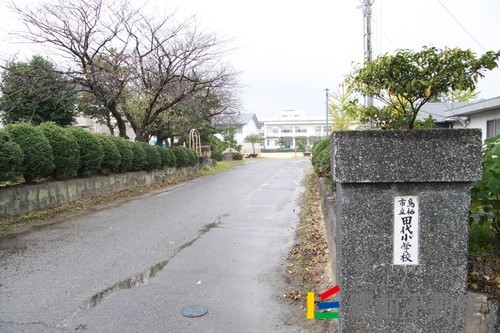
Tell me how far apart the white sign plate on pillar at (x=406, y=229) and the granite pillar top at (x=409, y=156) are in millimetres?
145

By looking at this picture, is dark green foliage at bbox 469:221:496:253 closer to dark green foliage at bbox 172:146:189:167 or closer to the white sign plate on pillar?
the white sign plate on pillar

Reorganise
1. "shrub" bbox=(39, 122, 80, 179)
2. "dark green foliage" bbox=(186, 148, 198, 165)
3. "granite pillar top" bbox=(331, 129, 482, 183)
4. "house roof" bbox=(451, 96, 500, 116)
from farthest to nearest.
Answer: "dark green foliage" bbox=(186, 148, 198, 165), "house roof" bbox=(451, 96, 500, 116), "shrub" bbox=(39, 122, 80, 179), "granite pillar top" bbox=(331, 129, 482, 183)

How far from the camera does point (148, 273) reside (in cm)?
478

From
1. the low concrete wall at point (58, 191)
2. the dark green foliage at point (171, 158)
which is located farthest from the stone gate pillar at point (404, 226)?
the dark green foliage at point (171, 158)

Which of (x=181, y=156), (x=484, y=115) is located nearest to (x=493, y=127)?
(x=484, y=115)

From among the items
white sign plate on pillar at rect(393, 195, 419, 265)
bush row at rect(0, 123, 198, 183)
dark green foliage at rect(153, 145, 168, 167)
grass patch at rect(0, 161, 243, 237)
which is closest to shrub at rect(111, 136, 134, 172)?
bush row at rect(0, 123, 198, 183)

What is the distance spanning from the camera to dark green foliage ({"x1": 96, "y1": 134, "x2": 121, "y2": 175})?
11.6m

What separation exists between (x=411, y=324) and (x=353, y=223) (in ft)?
2.43

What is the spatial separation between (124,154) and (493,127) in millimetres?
12192

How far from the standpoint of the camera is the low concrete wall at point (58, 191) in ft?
26.6

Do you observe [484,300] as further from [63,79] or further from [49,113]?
[49,113]

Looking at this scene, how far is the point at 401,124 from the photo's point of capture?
2.99m

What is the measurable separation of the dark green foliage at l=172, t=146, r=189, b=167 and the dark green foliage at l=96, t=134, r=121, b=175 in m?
→ 5.75

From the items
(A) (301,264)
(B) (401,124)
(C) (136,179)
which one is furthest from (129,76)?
(B) (401,124)
